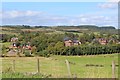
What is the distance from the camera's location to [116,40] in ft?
62.7

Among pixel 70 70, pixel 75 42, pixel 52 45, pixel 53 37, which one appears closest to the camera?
pixel 70 70

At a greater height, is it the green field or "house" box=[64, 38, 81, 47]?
"house" box=[64, 38, 81, 47]

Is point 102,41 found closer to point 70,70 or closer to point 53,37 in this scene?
point 53,37

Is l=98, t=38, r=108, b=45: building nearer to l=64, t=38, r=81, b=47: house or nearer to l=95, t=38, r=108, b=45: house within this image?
l=95, t=38, r=108, b=45: house

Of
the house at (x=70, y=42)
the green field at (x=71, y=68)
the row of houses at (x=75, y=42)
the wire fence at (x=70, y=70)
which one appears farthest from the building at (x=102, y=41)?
the wire fence at (x=70, y=70)

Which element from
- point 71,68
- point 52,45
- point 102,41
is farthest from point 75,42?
point 71,68

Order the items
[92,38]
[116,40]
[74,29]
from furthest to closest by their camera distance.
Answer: [74,29], [92,38], [116,40]

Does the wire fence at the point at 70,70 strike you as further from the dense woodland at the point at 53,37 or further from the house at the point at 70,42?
the house at the point at 70,42

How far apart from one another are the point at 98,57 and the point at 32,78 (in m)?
21.2

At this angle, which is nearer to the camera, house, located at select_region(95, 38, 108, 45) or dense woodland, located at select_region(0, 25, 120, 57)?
dense woodland, located at select_region(0, 25, 120, 57)

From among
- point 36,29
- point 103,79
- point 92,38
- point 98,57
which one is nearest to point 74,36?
point 92,38

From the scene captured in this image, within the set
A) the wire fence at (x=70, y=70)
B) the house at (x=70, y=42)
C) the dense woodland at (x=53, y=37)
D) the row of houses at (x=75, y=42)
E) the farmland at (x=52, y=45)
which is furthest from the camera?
the house at (x=70, y=42)

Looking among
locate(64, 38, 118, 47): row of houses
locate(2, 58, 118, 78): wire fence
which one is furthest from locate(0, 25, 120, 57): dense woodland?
locate(2, 58, 118, 78): wire fence

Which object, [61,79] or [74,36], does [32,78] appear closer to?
[61,79]
